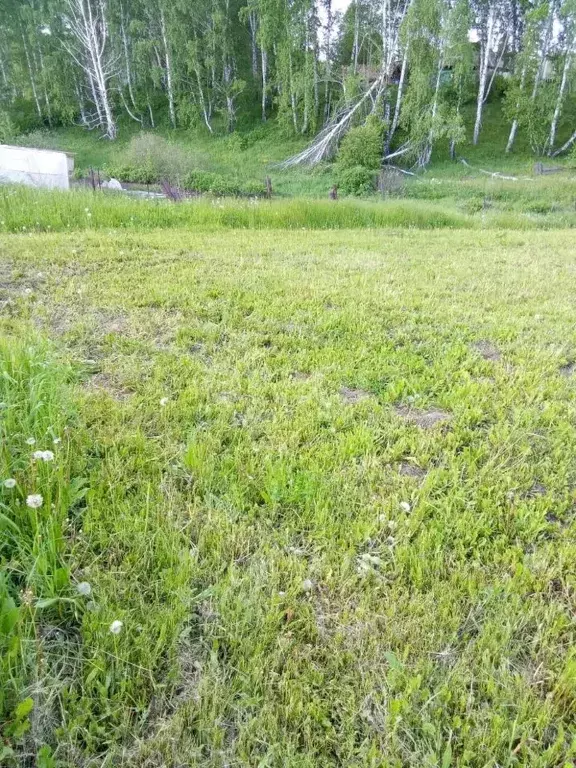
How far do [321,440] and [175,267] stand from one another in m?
3.16

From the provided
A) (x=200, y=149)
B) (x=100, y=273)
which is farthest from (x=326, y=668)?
(x=200, y=149)

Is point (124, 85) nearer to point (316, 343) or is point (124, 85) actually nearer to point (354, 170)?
point (354, 170)

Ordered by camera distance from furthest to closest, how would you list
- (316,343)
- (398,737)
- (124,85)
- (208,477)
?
(124,85), (316,343), (208,477), (398,737)

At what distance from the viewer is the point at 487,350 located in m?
3.04

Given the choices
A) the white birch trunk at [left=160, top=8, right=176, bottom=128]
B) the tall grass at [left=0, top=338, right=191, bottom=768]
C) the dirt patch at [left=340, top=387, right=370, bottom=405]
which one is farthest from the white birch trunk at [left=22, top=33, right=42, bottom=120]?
the dirt patch at [left=340, top=387, right=370, bottom=405]

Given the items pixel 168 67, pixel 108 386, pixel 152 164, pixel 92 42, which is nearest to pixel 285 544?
pixel 108 386

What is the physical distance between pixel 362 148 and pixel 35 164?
12023mm

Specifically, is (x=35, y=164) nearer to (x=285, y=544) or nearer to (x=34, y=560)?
(x=34, y=560)

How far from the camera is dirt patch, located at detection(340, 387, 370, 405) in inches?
93.8

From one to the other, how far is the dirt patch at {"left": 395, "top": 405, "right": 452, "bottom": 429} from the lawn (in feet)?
0.05

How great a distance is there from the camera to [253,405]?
2.27 m

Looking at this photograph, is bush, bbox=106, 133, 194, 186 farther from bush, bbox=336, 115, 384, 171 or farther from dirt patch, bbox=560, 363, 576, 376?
dirt patch, bbox=560, 363, 576, 376

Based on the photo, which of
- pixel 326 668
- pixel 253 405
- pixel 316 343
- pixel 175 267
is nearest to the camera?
pixel 326 668

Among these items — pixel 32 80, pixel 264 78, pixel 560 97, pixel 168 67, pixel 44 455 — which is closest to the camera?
→ pixel 44 455
